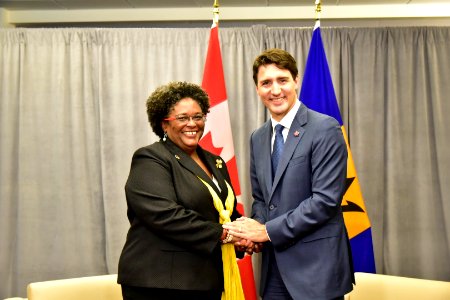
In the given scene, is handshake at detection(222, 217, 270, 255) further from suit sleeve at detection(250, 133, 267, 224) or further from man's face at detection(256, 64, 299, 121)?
man's face at detection(256, 64, 299, 121)

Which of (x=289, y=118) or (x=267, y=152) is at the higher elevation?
(x=289, y=118)

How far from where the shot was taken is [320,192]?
79.5 inches

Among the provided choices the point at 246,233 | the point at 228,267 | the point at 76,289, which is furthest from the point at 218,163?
the point at 76,289

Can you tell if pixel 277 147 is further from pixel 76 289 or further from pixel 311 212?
pixel 76 289

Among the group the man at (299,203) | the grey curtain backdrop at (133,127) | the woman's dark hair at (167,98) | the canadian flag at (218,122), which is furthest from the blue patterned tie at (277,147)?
the grey curtain backdrop at (133,127)

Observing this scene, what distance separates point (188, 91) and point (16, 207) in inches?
95.0

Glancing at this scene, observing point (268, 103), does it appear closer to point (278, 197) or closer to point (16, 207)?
point (278, 197)

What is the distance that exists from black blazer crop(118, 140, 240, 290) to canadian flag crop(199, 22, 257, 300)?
1.33 metres

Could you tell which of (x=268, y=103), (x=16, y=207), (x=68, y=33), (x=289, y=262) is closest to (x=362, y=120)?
(x=268, y=103)

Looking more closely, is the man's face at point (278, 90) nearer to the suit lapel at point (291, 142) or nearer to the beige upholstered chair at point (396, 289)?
the suit lapel at point (291, 142)

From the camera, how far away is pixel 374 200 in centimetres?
389

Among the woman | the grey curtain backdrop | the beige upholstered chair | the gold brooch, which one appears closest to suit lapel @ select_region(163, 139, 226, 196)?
the woman

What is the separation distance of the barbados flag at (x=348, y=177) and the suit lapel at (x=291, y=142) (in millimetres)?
1346

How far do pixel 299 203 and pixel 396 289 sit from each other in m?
1.59
